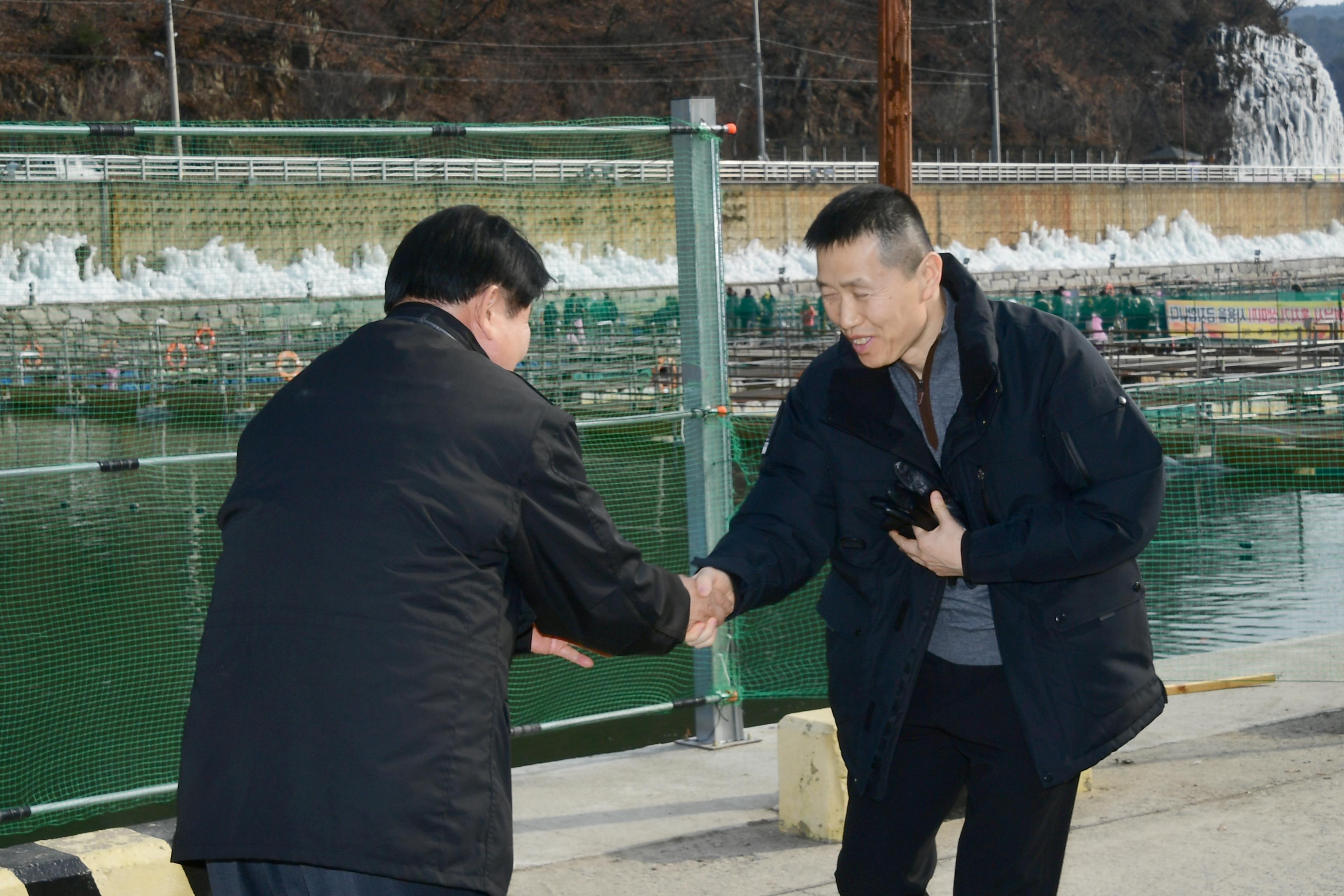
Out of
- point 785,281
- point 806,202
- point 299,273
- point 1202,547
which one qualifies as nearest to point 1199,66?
point 806,202

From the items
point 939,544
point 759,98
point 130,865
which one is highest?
point 759,98

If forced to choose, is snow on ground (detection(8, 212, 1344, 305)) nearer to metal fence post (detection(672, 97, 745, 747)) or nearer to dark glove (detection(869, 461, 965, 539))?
dark glove (detection(869, 461, 965, 539))

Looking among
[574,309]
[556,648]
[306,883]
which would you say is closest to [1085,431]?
[556,648]

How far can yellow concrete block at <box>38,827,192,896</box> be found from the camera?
3.94 metres

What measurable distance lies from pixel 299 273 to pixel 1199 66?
91230 mm

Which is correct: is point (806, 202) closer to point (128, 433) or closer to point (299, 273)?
point (299, 273)

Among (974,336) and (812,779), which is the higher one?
(974,336)

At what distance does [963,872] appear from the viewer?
3.18 m

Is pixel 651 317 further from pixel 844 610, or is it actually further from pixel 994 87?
pixel 994 87

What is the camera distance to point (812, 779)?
5.19m

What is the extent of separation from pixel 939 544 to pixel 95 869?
229 cm

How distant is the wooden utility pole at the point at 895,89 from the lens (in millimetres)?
6754

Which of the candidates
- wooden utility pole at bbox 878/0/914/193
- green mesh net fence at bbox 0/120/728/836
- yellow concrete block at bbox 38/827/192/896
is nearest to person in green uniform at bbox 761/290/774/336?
green mesh net fence at bbox 0/120/728/836

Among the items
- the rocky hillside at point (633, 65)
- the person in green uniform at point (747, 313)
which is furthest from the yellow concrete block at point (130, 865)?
the rocky hillside at point (633, 65)
